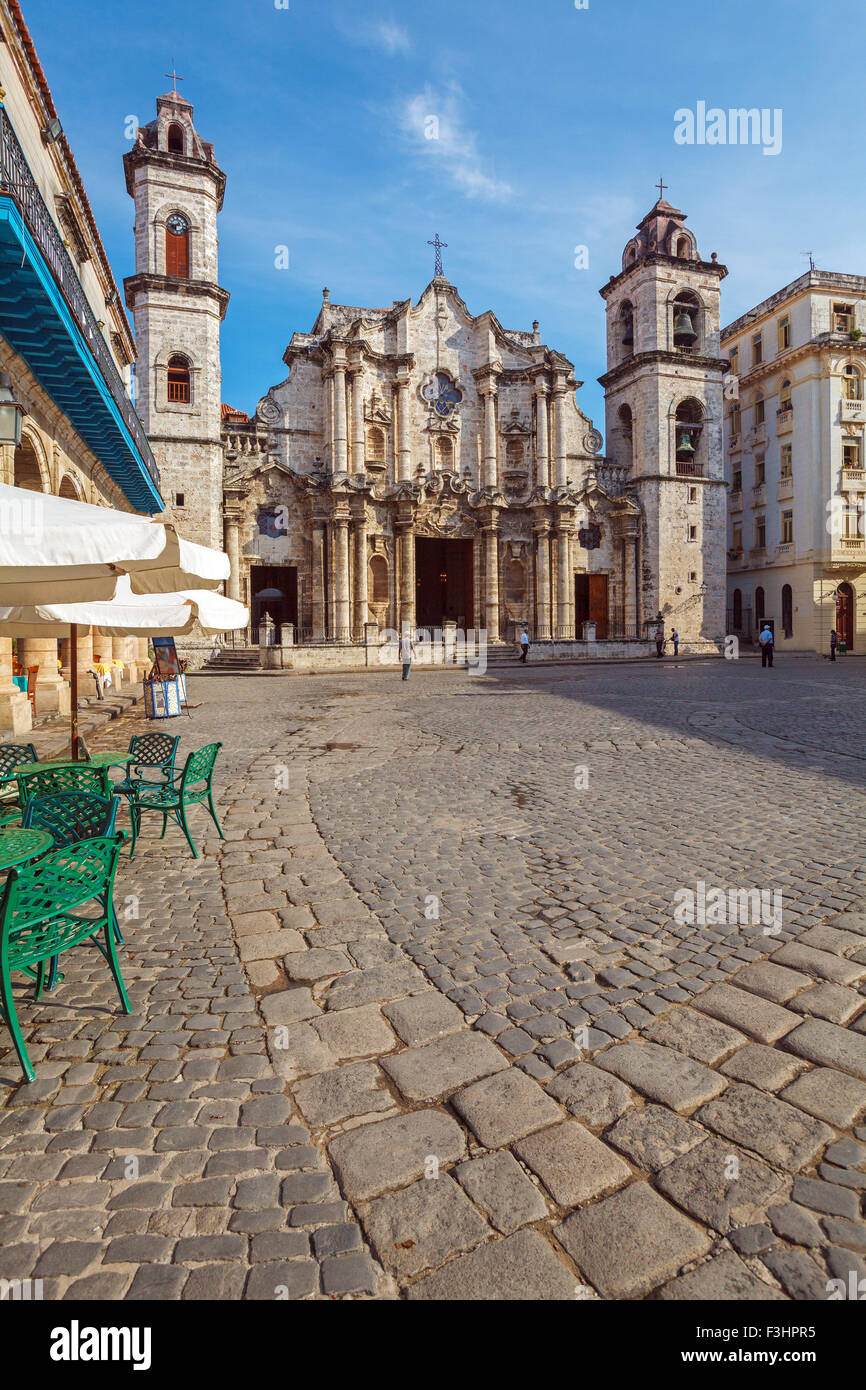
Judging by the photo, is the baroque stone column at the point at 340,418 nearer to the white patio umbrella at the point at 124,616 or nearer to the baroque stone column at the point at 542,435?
the baroque stone column at the point at 542,435

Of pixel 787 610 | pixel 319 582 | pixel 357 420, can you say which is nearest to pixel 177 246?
pixel 357 420

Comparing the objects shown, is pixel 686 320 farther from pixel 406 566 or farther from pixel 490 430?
pixel 406 566

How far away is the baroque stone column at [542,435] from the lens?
122 feet

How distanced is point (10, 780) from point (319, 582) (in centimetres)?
2903

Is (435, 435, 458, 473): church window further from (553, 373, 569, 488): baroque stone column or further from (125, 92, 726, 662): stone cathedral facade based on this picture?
(553, 373, 569, 488): baroque stone column

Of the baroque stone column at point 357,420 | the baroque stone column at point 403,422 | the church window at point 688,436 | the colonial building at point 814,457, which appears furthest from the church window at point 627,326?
the baroque stone column at point 357,420

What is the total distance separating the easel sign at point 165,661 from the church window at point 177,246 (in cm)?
2229

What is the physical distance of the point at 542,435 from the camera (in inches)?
1463

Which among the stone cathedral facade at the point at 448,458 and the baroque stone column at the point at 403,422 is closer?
the stone cathedral facade at the point at 448,458

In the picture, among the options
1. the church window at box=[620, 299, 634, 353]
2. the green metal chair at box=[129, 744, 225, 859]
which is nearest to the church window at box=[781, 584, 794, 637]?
the church window at box=[620, 299, 634, 353]

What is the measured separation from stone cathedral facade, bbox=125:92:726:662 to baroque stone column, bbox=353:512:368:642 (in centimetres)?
10

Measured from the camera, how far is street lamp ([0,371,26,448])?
591 cm

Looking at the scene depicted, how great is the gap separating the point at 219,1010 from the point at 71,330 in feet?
33.0
